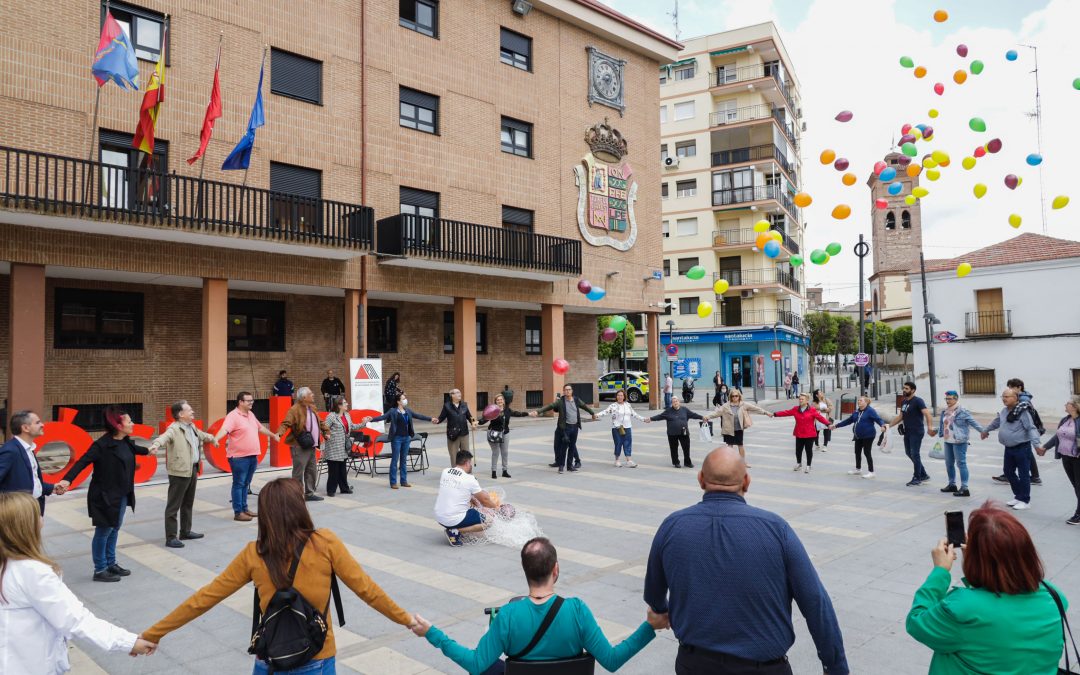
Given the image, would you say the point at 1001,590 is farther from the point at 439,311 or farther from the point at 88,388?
the point at 439,311

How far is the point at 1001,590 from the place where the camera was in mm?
2631

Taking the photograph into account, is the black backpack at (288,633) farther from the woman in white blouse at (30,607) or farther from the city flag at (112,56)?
the city flag at (112,56)

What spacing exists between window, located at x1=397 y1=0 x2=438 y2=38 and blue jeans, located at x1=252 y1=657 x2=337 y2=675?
72.0ft

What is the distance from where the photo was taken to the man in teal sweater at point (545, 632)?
283 centimetres

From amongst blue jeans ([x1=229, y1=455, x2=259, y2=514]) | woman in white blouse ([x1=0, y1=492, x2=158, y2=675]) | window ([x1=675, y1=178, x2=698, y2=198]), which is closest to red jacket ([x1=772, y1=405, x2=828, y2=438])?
blue jeans ([x1=229, y1=455, x2=259, y2=514])

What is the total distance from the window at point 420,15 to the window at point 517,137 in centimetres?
384

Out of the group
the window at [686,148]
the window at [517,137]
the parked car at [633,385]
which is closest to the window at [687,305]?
the window at [686,148]

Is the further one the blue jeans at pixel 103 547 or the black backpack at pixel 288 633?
the blue jeans at pixel 103 547

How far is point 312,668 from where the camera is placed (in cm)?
319

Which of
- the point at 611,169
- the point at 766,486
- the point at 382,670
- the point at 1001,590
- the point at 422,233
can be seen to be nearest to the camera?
the point at 1001,590

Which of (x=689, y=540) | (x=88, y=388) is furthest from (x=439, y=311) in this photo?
(x=689, y=540)

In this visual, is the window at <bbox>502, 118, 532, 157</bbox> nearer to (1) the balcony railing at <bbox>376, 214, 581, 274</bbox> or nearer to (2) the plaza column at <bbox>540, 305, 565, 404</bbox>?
(1) the balcony railing at <bbox>376, 214, 581, 274</bbox>

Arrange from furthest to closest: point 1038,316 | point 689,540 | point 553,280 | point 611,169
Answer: point 1038,316 < point 611,169 < point 553,280 < point 689,540

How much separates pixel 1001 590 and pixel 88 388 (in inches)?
794
